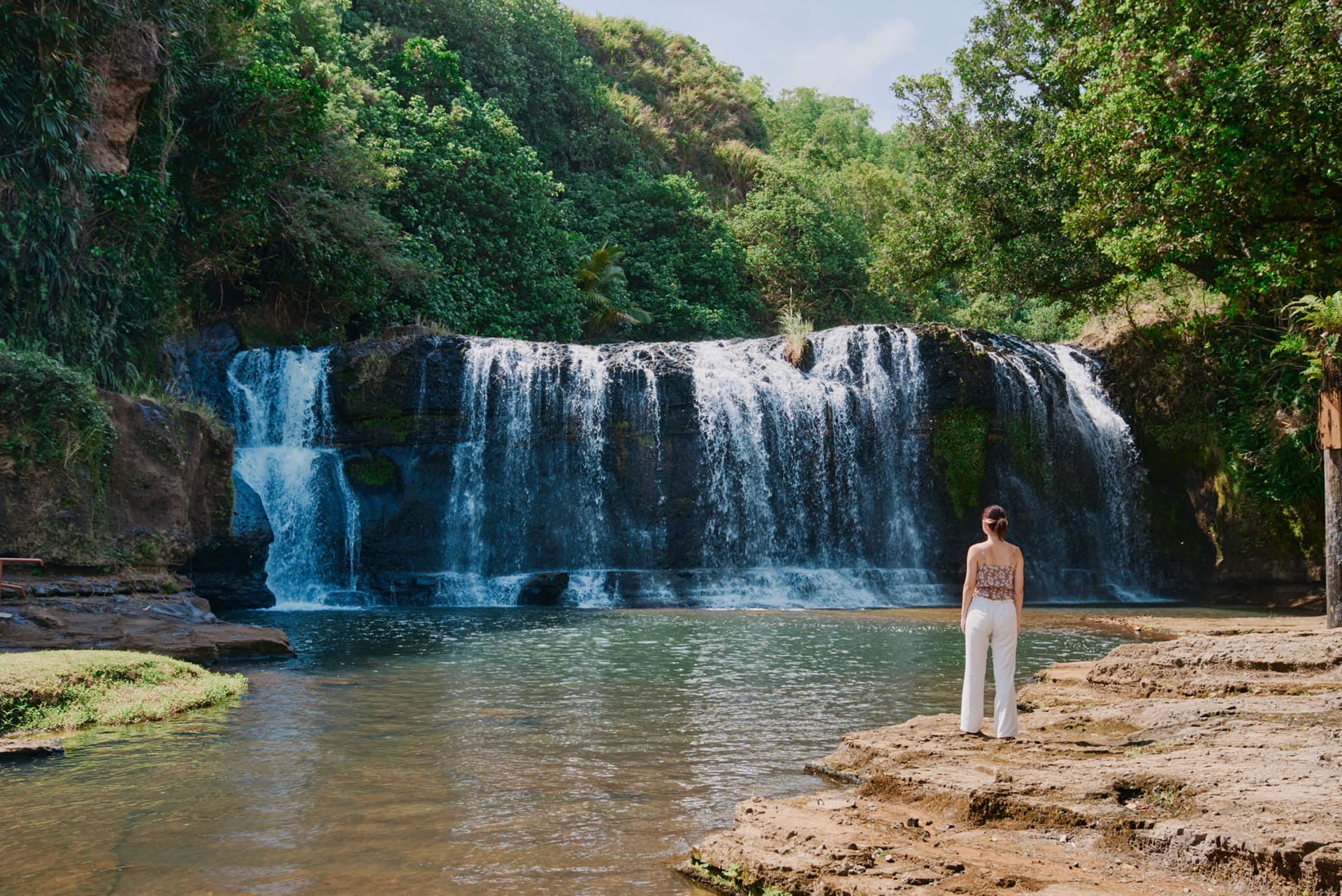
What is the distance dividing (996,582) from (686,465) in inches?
595

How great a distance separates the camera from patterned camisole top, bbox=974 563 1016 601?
6305mm

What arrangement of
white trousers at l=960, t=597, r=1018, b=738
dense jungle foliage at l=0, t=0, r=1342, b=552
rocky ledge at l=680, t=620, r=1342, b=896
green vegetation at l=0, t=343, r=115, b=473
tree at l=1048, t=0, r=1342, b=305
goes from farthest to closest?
dense jungle foliage at l=0, t=0, r=1342, b=552
tree at l=1048, t=0, r=1342, b=305
green vegetation at l=0, t=343, r=115, b=473
white trousers at l=960, t=597, r=1018, b=738
rocky ledge at l=680, t=620, r=1342, b=896

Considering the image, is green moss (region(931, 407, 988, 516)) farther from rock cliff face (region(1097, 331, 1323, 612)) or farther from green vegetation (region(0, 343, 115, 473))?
green vegetation (region(0, 343, 115, 473))

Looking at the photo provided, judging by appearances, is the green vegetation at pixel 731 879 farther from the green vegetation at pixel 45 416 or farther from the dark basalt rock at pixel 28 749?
the green vegetation at pixel 45 416

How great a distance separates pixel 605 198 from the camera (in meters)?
36.4

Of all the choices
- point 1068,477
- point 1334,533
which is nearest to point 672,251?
point 1068,477

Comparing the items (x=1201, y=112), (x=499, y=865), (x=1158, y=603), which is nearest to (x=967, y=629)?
(x=499, y=865)

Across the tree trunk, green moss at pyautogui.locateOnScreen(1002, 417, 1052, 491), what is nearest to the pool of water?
the tree trunk

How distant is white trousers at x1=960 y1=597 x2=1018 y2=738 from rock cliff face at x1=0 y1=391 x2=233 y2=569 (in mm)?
10789

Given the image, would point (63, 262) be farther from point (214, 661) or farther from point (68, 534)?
point (214, 661)

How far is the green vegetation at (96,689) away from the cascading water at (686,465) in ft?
38.4

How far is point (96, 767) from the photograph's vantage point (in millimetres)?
5977

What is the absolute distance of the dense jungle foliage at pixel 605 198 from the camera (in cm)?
1352

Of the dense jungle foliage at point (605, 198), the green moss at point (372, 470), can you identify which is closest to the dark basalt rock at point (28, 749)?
the dense jungle foliage at point (605, 198)
